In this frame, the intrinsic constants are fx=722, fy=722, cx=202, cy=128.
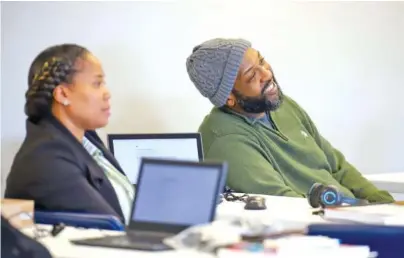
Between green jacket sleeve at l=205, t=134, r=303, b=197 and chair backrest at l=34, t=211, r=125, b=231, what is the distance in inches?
32.9

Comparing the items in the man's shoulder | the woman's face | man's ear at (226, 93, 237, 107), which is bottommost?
the man's shoulder

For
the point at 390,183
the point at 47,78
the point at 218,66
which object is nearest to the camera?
the point at 47,78

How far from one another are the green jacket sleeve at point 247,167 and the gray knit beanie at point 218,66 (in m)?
0.18

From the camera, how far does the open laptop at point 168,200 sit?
1.56 meters

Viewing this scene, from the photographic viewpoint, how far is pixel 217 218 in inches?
76.6

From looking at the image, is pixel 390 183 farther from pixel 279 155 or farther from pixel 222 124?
pixel 222 124

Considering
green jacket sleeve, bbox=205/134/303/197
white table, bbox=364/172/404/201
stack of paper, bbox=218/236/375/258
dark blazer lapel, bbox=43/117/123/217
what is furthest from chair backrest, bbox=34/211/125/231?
white table, bbox=364/172/404/201

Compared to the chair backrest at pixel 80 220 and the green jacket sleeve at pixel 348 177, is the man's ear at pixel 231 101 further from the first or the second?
the chair backrest at pixel 80 220

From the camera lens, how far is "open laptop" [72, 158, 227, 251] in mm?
1558

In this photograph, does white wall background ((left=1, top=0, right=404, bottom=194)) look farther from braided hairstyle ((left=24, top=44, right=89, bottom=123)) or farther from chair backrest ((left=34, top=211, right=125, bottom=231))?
chair backrest ((left=34, top=211, right=125, bottom=231))

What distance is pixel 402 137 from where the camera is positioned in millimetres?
3768

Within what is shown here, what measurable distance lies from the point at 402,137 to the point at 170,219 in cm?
245

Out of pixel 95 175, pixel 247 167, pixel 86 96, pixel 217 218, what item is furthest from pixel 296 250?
pixel 247 167

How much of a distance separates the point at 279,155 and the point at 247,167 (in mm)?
221
